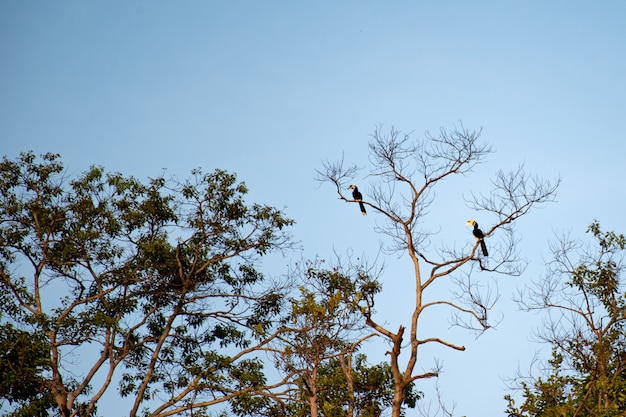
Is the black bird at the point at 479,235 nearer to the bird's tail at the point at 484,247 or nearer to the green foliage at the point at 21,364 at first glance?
the bird's tail at the point at 484,247

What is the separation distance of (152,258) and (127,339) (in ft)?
6.88

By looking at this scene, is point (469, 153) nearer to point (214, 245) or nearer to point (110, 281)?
point (214, 245)

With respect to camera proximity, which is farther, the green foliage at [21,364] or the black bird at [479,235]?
the green foliage at [21,364]

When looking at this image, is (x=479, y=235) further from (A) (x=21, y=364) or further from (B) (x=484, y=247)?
(A) (x=21, y=364)

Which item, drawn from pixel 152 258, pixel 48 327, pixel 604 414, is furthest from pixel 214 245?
pixel 604 414

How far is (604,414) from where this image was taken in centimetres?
1136

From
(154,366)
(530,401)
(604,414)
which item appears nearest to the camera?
(604,414)

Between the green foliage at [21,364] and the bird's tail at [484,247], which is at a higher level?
the green foliage at [21,364]

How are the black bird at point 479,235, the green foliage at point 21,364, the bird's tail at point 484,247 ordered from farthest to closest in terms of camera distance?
the green foliage at point 21,364, the bird's tail at point 484,247, the black bird at point 479,235

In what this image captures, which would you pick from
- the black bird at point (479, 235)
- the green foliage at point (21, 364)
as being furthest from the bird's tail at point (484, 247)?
the green foliage at point (21, 364)

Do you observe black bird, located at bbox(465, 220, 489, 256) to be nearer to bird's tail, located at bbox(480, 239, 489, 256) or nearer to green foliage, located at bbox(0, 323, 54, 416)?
bird's tail, located at bbox(480, 239, 489, 256)

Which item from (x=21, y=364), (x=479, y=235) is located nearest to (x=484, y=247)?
(x=479, y=235)

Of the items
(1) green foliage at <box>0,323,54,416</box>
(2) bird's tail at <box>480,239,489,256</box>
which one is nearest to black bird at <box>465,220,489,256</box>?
(2) bird's tail at <box>480,239,489,256</box>

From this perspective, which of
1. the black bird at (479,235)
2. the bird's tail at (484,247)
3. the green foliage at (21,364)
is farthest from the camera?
the green foliage at (21,364)
